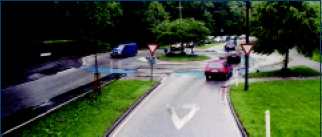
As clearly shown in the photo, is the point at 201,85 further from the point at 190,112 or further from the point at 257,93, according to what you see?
the point at 190,112

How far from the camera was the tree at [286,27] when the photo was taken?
34.2 meters

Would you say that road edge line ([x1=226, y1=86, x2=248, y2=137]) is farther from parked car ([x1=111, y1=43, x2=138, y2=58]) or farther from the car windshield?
parked car ([x1=111, y1=43, x2=138, y2=58])

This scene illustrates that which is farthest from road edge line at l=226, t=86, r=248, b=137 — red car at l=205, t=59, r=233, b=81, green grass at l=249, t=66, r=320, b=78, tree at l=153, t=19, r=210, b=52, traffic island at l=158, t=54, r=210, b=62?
tree at l=153, t=19, r=210, b=52

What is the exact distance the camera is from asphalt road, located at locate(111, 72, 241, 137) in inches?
760

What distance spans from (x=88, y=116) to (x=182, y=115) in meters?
4.65

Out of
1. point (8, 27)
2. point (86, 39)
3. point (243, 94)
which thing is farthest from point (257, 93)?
A: point (86, 39)

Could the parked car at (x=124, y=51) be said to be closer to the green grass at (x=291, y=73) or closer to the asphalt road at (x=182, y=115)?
the green grass at (x=291, y=73)

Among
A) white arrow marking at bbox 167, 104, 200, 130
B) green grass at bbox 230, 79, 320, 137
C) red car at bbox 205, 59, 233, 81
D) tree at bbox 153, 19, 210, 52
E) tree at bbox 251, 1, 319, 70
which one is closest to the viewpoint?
green grass at bbox 230, 79, 320, 137

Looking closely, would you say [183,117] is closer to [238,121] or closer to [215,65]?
[238,121]

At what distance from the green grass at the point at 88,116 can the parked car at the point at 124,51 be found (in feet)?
70.2

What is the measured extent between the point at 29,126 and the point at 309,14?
23641 mm

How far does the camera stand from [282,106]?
921 inches

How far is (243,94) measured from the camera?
88.6ft

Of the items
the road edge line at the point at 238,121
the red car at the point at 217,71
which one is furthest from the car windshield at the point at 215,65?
the road edge line at the point at 238,121
